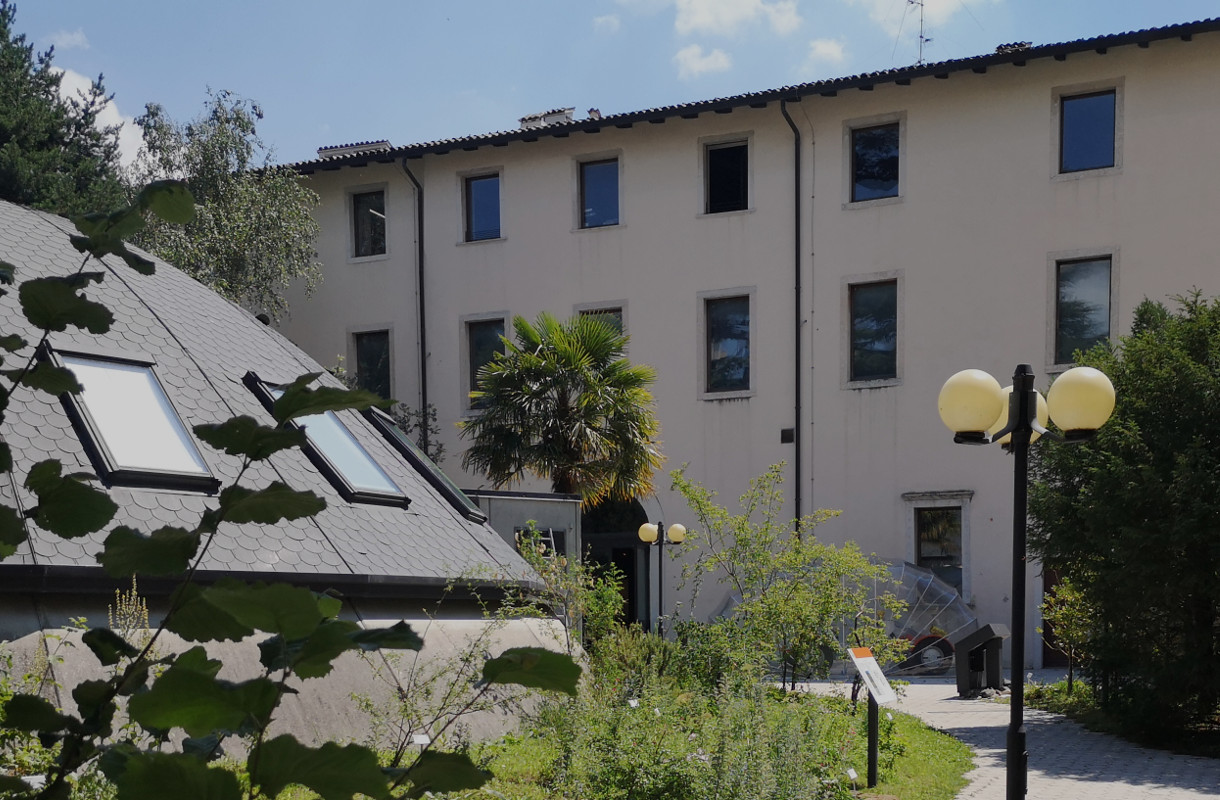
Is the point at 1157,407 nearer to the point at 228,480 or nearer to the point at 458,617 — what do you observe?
the point at 458,617

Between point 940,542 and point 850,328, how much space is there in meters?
4.71

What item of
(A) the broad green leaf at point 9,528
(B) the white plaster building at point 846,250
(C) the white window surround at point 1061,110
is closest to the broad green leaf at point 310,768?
(A) the broad green leaf at point 9,528

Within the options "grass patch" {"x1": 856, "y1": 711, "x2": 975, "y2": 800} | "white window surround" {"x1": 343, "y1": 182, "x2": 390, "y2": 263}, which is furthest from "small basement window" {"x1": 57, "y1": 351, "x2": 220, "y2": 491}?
"white window surround" {"x1": 343, "y1": 182, "x2": 390, "y2": 263}

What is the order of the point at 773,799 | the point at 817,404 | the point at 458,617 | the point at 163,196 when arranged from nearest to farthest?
1. the point at 163,196
2. the point at 773,799
3. the point at 458,617
4. the point at 817,404

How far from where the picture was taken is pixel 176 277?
1373cm

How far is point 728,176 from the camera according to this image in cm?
2853

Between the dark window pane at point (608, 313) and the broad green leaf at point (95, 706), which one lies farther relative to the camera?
the dark window pane at point (608, 313)

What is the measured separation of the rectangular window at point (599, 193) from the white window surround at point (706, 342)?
3000mm

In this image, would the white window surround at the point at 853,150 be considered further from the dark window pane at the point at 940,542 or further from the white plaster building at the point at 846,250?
the dark window pane at the point at 940,542

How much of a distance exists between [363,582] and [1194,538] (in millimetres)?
8818

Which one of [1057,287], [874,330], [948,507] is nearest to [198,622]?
[948,507]

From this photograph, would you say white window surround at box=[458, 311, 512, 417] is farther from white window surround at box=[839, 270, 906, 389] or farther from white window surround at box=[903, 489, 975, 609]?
white window surround at box=[903, 489, 975, 609]

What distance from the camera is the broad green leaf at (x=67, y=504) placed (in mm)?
1506

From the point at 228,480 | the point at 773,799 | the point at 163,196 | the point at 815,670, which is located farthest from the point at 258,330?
the point at 163,196
